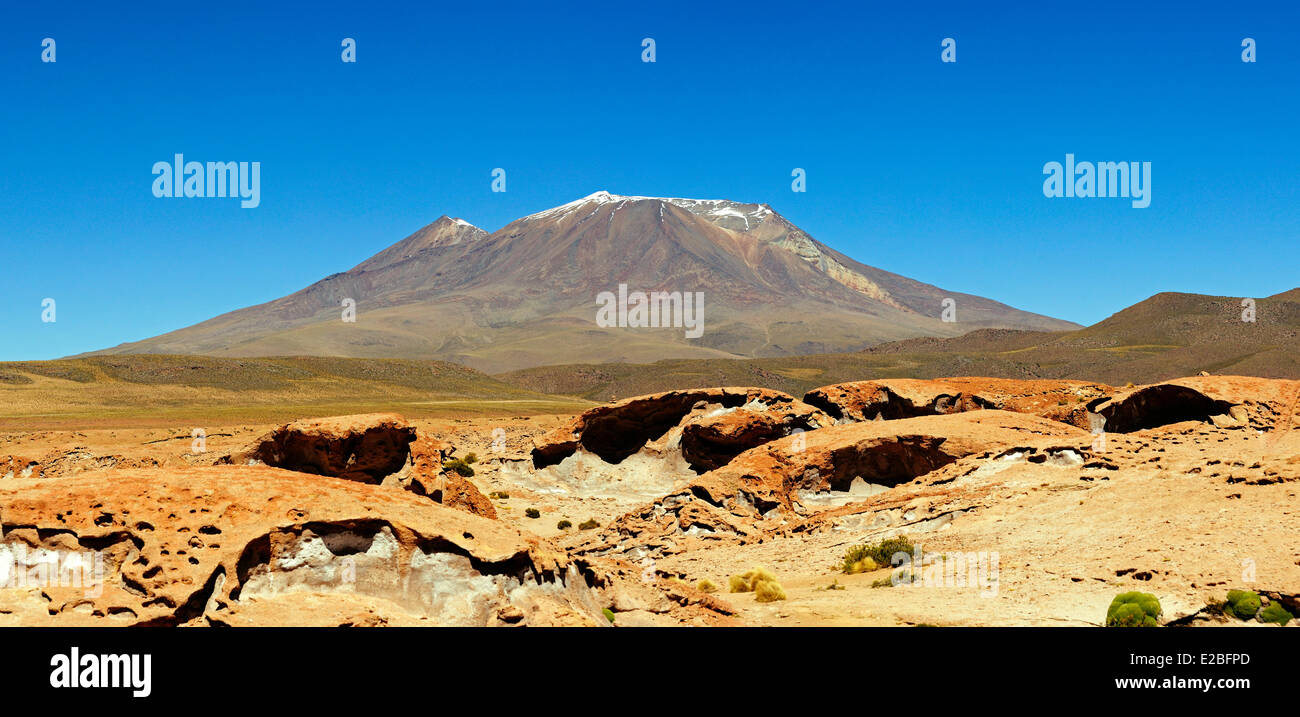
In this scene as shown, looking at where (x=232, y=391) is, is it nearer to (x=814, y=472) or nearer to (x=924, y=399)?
(x=924, y=399)

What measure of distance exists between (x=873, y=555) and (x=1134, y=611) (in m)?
5.18

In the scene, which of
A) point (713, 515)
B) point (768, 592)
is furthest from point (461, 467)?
point (768, 592)

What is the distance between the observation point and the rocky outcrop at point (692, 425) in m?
27.2

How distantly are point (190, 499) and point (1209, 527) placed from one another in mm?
12810

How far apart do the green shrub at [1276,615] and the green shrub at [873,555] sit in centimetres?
547

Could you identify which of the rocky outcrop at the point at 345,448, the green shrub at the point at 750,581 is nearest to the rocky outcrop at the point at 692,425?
the rocky outcrop at the point at 345,448

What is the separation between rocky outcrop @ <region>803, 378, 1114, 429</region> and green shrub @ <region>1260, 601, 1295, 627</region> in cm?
1822

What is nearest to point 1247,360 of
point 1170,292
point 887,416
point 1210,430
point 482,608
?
point 1170,292

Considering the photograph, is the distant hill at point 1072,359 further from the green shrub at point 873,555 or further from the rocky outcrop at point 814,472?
the green shrub at point 873,555

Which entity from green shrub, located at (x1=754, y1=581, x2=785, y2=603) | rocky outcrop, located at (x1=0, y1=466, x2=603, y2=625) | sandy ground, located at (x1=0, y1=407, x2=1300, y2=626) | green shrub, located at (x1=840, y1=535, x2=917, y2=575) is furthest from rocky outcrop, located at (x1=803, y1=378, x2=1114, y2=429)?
rocky outcrop, located at (x1=0, y1=466, x2=603, y2=625)

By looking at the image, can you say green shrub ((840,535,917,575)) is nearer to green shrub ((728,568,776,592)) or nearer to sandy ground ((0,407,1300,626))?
sandy ground ((0,407,1300,626))

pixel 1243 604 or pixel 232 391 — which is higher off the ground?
pixel 232 391

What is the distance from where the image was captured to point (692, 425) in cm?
2848
